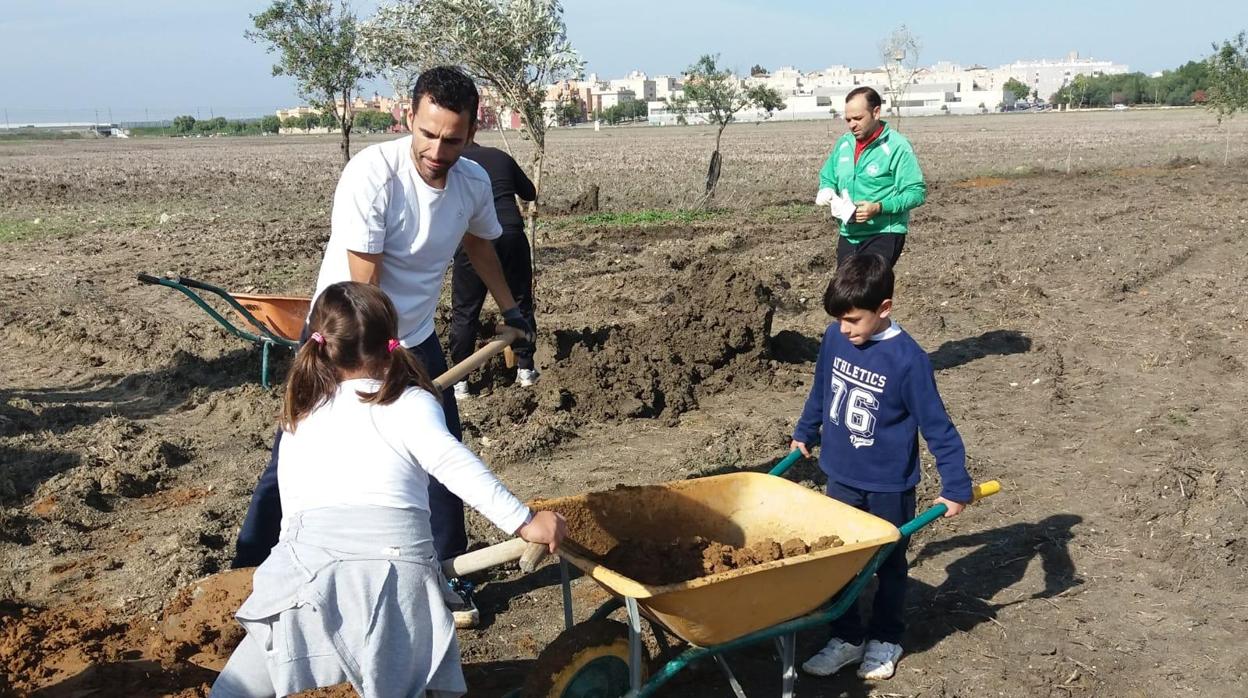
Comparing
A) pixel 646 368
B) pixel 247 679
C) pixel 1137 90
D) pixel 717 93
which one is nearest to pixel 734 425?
pixel 646 368

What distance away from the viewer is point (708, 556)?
3422mm

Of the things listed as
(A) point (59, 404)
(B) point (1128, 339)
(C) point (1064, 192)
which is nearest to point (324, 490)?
(A) point (59, 404)

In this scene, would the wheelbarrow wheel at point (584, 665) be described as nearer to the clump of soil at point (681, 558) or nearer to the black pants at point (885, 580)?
the clump of soil at point (681, 558)

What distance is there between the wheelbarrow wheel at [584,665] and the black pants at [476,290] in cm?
378

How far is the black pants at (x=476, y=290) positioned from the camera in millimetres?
6762

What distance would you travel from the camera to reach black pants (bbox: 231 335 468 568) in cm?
354

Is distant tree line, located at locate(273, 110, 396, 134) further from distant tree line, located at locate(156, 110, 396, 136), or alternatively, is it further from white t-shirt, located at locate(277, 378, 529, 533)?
white t-shirt, located at locate(277, 378, 529, 533)

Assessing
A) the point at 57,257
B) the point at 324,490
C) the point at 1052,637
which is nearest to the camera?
the point at 324,490

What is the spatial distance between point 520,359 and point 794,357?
7.05ft

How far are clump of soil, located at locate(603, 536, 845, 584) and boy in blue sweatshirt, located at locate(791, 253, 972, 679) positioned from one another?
355mm

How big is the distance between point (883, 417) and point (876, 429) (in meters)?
0.05

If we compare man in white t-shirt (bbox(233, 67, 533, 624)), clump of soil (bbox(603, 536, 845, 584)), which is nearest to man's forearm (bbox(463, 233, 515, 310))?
man in white t-shirt (bbox(233, 67, 533, 624))

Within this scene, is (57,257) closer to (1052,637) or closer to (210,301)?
(210,301)

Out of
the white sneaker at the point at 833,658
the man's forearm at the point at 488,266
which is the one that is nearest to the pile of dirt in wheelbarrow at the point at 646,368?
the man's forearm at the point at 488,266
